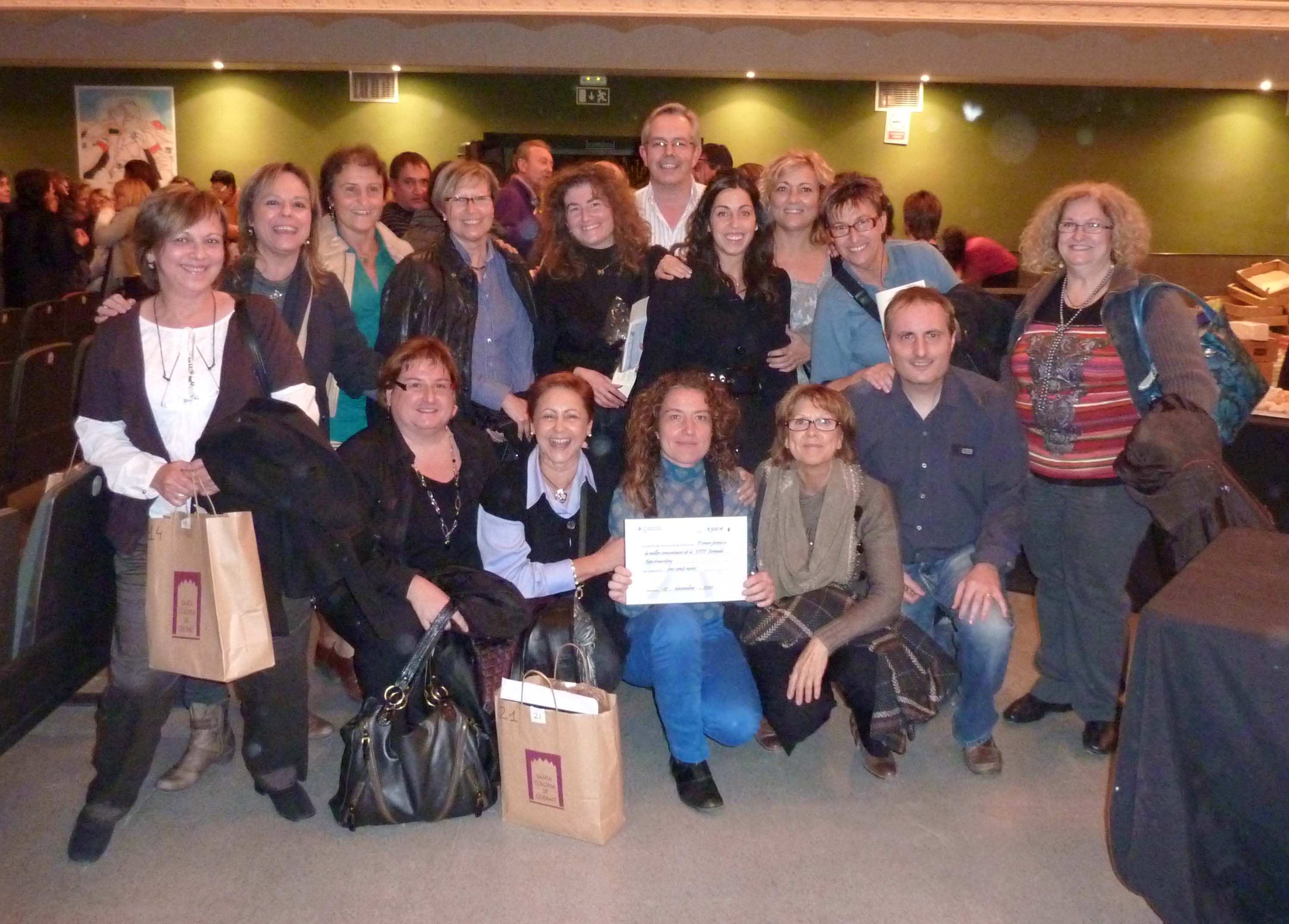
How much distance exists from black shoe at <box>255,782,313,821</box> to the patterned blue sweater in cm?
103

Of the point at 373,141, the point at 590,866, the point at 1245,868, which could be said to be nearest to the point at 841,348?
the point at 590,866

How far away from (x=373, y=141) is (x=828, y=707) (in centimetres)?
883

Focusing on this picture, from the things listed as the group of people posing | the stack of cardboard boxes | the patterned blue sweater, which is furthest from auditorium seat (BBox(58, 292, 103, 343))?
the stack of cardboard boxes

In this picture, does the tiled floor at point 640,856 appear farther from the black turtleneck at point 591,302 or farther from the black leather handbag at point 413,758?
the black turtleneck at point 591,302

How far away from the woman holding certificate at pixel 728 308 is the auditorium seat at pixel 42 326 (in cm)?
341

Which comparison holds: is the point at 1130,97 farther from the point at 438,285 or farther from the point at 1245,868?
the point at 1245,868

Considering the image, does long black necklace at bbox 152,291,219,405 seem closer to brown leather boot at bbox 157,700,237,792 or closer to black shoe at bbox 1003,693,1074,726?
brown leather boot at bbox 157,700,237,792

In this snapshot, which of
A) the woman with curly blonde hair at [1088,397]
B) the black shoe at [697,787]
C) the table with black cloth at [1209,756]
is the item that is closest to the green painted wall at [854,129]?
the woman with curly blonde hair at [1088,397]

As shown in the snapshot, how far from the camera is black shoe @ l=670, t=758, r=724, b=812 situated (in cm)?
294

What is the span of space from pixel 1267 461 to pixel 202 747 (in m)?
3.91

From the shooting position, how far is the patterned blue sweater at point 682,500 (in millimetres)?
3203

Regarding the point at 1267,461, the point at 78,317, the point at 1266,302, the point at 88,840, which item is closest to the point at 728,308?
the point at 1267,461

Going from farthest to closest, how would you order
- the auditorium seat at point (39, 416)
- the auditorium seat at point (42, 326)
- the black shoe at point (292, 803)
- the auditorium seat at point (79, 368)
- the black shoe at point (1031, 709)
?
the auditorium seat at point (42, 326)
the auditorium seat at point (39, 416)
the black shoe at point (1031, 709)
the auditorium seat at point (79, 368)
the black shoe at point (292, 803)

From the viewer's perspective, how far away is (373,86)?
1017cm
